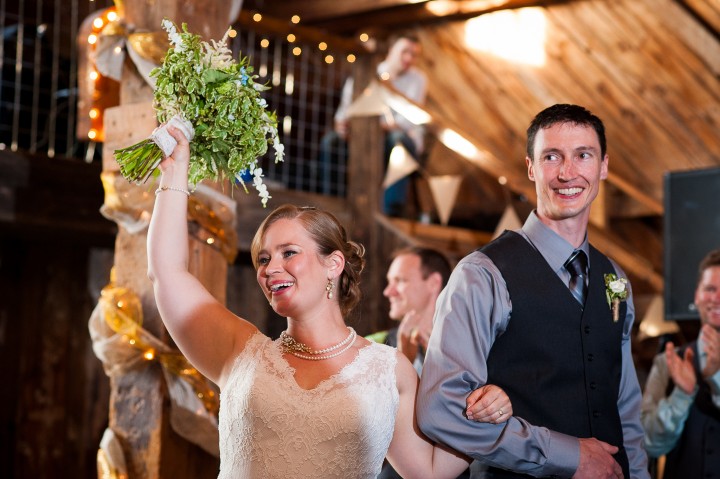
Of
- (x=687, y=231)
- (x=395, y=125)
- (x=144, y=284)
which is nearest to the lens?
(x=144, y=284)

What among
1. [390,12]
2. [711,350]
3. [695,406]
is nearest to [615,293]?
[711,350]

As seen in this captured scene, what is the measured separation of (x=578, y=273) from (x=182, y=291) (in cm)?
101

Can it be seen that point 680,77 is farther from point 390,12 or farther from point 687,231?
point 390,12

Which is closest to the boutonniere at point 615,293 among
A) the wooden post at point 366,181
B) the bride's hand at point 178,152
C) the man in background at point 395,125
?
the bride's hand at point 178,152

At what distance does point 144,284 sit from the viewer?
3363 millimetres

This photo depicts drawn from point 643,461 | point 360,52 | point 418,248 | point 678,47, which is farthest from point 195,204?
point 678,47

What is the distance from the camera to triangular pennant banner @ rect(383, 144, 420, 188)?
6.20 m

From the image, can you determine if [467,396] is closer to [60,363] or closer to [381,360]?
[381,360]

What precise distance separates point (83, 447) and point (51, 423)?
0.24 m

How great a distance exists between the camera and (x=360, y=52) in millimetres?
6316

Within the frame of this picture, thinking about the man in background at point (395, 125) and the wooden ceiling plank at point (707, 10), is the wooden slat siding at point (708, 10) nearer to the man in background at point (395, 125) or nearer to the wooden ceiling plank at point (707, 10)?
the wooden ceiling plank at point (707, 10)

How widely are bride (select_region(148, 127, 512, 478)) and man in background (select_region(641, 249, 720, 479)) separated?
1657 millimetres

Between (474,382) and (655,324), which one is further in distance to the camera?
(655,324)

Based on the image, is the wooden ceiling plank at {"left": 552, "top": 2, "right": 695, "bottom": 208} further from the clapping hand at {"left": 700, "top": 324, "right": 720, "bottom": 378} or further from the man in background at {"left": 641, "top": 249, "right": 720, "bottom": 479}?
the clapping hand at {"left": 700, "top": 324, "right": 720, "bottom": 378}
